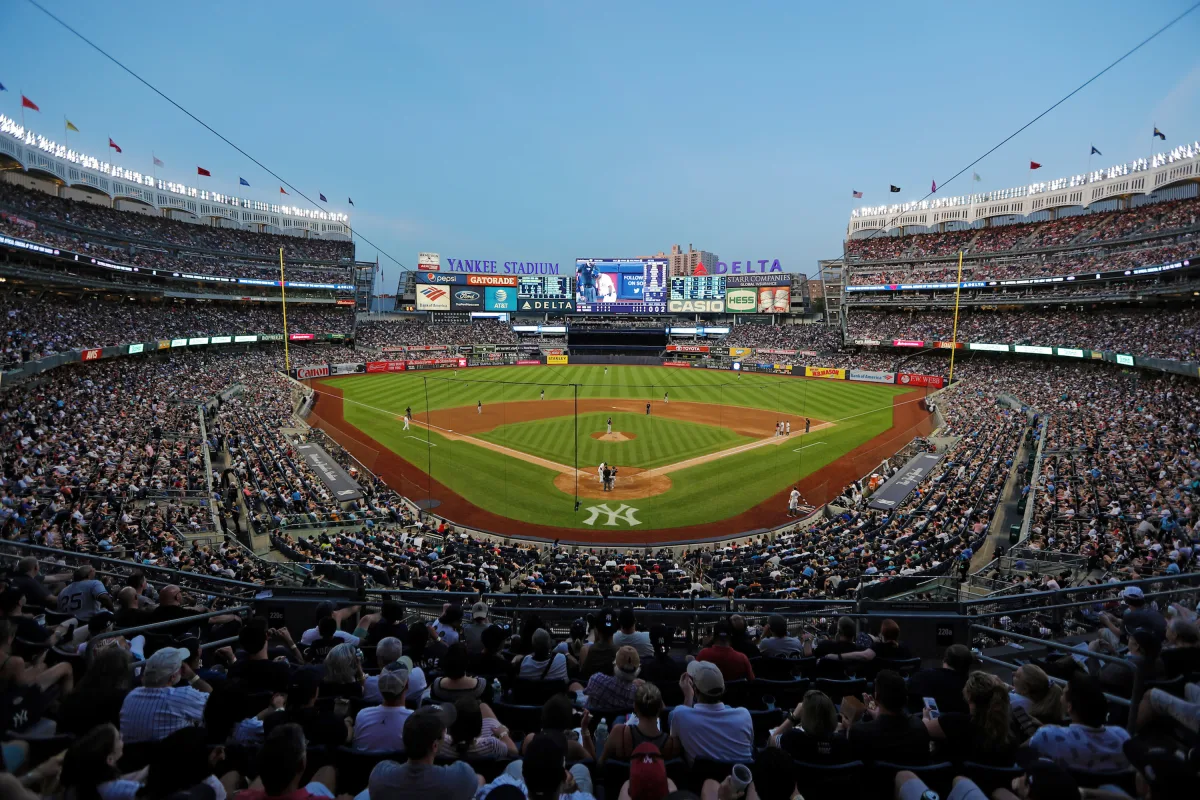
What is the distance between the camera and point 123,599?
636 cm

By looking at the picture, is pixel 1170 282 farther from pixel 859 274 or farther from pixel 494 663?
pixel 494 663

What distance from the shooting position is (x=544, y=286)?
88.6 m

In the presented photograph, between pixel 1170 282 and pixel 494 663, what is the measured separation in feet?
183

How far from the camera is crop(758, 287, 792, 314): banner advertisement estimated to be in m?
84.3

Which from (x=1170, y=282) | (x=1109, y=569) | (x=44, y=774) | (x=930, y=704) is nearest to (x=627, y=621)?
(x=930, y=704)

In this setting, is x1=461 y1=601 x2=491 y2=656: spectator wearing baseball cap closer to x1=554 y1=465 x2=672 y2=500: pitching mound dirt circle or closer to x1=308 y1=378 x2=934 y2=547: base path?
x1=308 y1=378 x2=934 y2=547: base path

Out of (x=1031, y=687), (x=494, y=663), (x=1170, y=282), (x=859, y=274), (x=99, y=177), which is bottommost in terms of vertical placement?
(x=494, y=663)

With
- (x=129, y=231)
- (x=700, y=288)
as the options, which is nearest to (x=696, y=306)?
(x=700, y=288)

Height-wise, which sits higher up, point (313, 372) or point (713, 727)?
point (713, 727)

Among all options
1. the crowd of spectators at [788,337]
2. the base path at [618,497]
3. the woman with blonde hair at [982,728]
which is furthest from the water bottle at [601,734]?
the crowd of spectators at [788,337]

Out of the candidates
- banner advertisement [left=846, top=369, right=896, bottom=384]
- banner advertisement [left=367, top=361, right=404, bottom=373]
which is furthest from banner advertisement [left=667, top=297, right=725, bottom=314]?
banner advertisement [left=367, top=361, right=404, bottom=373]

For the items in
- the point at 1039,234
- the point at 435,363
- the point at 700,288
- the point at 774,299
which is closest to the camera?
the point at 1039,234

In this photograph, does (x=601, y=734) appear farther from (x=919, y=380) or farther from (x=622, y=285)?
(x=622, y=285)

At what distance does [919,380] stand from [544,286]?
53275mm
